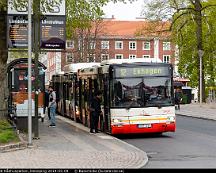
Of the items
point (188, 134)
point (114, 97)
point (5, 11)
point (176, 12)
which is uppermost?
point (176, 12)

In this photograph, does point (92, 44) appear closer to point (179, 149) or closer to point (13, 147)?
point (179, 149)

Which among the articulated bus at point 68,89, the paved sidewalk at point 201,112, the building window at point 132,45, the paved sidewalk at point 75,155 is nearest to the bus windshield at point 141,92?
the paved sidewalk at point 75,155

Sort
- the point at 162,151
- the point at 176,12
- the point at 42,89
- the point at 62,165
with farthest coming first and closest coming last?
1. the point at 176,12
2. the point at 42,89
3. the point at 162,151
4. the point at 62,165

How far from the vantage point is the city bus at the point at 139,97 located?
22.7 m

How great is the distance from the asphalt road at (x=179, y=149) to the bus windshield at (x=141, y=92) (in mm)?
1368

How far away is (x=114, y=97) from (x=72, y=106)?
11.7 meters

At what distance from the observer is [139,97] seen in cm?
2275

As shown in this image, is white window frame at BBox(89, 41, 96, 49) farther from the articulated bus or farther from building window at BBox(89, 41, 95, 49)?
the articulated bus

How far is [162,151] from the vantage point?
711 inches

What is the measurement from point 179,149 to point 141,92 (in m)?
4.66

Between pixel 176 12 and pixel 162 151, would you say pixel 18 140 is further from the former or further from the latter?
pixel 176 12

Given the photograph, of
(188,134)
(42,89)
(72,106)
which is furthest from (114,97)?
(72,106)

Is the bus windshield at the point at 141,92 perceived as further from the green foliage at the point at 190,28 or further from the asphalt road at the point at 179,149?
the green foliage at the point at 190,28

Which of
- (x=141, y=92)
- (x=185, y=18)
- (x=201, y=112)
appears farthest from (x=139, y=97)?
(x=185, y=18)
